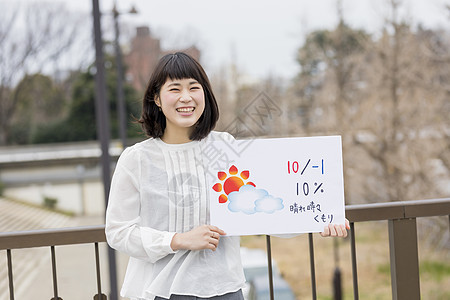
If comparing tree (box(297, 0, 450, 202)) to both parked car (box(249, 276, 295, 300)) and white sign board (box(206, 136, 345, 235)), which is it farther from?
white sign board (box(206, 136, 345, 235))

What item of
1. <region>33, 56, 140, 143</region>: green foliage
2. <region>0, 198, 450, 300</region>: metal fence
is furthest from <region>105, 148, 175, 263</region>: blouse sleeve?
<region>33, 56, 140, 143</region>: green foliage

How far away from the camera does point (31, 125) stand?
105 feet

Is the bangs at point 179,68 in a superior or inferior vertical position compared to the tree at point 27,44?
inferior

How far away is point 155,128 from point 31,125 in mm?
32735

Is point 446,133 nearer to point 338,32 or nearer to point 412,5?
point 412,5

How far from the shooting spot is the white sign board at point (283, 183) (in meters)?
1.79

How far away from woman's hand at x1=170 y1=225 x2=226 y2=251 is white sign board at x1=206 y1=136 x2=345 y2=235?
16 cm

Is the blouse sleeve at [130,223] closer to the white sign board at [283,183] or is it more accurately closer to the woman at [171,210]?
the woman at [171,210]

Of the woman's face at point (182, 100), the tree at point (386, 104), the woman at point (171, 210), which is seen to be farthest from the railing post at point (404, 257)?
the tree at point (386, 104)

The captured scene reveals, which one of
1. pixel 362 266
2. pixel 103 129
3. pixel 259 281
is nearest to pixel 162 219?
pixel 103 129

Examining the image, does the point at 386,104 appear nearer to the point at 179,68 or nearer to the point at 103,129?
the point at 103,129

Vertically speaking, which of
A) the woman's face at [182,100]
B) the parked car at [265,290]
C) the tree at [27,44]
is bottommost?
the parked car at [265,290]

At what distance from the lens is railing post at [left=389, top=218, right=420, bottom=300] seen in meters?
2.38

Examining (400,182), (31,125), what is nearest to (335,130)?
(400,182)
